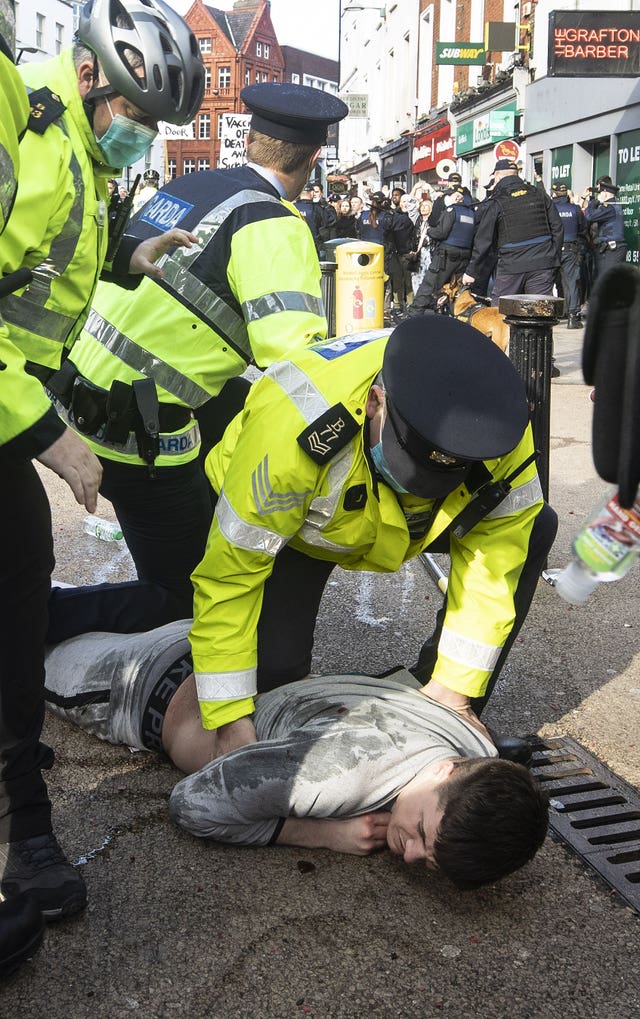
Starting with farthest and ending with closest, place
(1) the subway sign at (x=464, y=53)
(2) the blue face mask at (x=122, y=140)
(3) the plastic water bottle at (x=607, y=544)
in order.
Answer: (1) the subway sign at (x=464, y=53)
(2) the blue face mask at (x=122, y=140)
(3) the plastic water bottle at (x=607, y=544)

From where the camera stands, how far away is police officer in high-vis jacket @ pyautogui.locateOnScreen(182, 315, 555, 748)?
2457mm

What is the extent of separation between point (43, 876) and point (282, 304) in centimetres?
165

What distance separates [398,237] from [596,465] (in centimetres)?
1877

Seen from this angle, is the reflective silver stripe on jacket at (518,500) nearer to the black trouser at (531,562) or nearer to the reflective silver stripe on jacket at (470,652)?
the black trouser at (531,562)

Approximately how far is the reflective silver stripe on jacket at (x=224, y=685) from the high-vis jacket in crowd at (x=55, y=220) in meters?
0.89

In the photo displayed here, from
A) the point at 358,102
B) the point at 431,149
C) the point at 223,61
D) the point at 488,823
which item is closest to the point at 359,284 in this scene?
the point at 488,823

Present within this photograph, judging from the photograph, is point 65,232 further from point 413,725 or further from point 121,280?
point 413,725

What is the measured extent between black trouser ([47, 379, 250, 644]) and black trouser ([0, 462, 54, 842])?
1064 mm

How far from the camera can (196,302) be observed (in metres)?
3.39

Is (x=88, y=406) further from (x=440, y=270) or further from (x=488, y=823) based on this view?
(x=440, y=270)

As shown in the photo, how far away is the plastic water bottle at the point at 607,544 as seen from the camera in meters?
1.24

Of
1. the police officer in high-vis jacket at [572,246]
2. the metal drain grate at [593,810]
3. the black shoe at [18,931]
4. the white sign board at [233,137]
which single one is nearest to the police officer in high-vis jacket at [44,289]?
the black shoe at [18,931]

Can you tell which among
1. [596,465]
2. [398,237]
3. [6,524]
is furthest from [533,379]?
[398,237]

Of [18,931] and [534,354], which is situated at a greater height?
[534,354]
